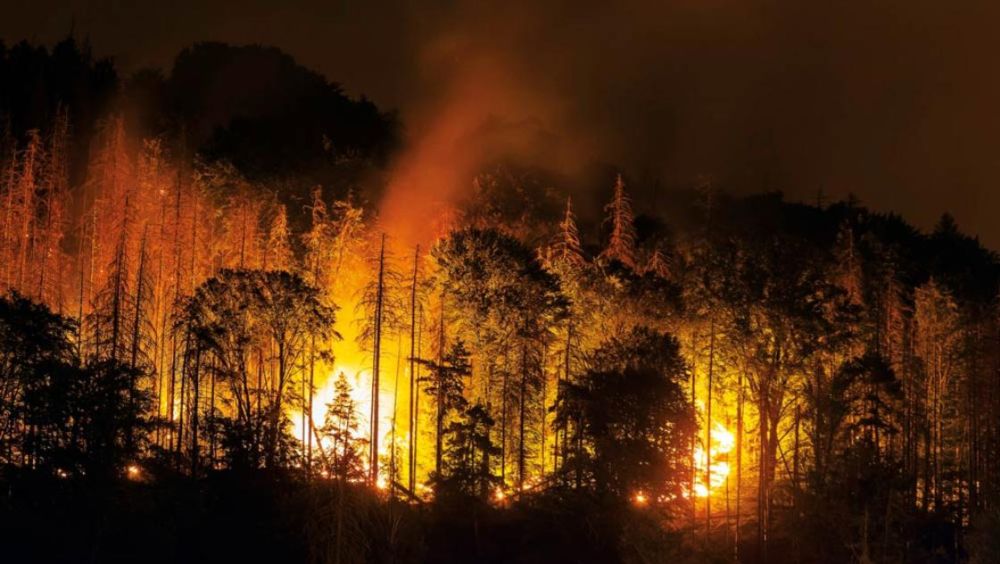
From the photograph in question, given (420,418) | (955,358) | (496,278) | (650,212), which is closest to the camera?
(496,278)

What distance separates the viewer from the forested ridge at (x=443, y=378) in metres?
35.8

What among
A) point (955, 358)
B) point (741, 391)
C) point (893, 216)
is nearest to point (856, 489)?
point (741, 391)

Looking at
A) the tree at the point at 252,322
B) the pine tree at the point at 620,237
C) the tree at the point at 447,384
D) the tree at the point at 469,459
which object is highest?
the pine tree at the point at 620,237

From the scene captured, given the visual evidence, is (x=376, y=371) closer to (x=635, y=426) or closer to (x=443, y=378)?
(x=443, y=378)

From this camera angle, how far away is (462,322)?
47781mm

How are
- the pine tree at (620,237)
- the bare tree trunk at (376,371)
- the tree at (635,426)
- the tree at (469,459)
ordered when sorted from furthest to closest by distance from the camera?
the pine tree at (620,237) < the tree at (469,459) < the bare tree trunk at (376,371) < the tree at (635,426)

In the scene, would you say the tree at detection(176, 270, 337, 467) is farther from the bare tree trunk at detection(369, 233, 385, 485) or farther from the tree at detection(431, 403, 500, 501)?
the tree at detection(431, 403, 500, 501)

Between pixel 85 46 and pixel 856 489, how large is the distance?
73.6m

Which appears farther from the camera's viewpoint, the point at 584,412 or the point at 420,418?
the point at 420,418

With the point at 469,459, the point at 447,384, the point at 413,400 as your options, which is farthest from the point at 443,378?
the point at 413,400

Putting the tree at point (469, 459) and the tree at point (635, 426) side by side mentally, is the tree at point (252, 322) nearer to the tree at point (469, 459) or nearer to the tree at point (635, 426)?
the tree at point (469, 459)

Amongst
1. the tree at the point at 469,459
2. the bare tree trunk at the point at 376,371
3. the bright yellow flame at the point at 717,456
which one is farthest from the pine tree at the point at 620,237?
the bare tree trunk at the point at 376,371

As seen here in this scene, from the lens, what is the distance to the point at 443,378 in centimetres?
4447

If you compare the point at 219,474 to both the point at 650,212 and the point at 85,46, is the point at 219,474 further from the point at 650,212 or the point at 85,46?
the point at 85,46
